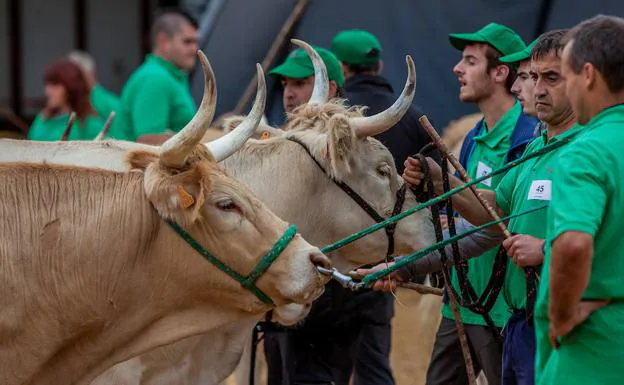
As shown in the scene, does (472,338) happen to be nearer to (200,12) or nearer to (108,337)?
(108,337)

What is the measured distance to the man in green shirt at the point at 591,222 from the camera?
391 centimetres

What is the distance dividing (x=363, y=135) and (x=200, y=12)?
1026 centimetres

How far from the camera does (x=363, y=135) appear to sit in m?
6.18

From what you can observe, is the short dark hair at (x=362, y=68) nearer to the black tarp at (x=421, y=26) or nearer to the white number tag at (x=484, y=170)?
the white number tag at (x=484, y=170)

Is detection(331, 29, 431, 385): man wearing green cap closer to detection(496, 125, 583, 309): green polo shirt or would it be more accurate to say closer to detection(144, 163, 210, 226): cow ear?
detection(496, 125, 583, 309): green polo shirt

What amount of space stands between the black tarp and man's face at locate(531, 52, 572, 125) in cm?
622

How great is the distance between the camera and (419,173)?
577 cm

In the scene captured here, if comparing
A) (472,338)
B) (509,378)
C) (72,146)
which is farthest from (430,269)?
(72,146)

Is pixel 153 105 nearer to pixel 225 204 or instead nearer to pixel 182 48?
pixel 182 48

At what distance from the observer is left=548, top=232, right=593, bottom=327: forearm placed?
387 centimetres

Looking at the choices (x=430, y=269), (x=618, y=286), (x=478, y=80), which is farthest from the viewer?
(x=478, y=80)

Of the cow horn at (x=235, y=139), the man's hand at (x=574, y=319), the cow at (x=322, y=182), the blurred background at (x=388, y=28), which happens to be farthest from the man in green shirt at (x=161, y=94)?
the man's hand at (x=574, y=319)

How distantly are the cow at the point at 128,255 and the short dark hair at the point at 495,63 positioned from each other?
6.25 feet

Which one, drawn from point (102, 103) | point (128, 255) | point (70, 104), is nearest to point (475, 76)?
point (128, 255)
